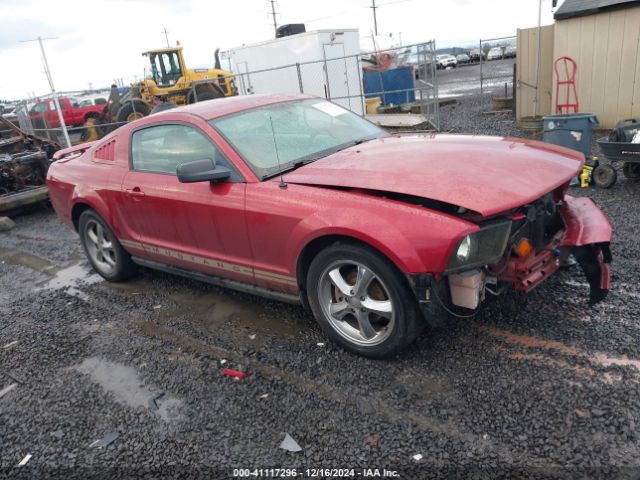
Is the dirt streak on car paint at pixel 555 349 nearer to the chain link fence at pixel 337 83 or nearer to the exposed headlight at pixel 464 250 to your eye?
the exposed headlight at pixel 464 250

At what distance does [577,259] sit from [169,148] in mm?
3212

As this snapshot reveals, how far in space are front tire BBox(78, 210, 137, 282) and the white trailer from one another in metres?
9.93

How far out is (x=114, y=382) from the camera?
3545mm

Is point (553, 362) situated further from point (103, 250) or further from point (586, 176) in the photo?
point (586, 176)

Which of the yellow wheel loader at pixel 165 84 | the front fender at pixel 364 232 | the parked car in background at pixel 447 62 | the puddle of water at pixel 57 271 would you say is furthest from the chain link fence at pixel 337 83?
the parked car in background at pixel 447 62

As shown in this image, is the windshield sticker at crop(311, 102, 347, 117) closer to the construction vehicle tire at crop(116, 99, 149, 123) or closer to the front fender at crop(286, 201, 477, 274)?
the front fender at crop(286, 201, 477, 274)

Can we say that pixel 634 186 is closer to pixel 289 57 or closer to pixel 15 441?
pixel 15 441

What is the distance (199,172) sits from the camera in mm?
3533

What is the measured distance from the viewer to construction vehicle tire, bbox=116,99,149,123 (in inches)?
639

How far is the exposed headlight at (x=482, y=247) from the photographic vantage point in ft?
9.40

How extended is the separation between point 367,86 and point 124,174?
17.0 m

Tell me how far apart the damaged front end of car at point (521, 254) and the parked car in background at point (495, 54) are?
4449 centimetres

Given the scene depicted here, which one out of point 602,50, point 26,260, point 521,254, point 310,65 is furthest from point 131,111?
point 521,254

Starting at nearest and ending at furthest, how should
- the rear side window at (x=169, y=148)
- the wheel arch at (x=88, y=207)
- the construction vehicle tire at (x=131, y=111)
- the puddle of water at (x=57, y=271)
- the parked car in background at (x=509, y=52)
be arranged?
the rear side window at (x=169, y=148)
the wheel arch at (x=88, y=207)
the puddle of water at (x=57, y=271)
the construction vehicle tire at (x=131, y=111)
the parked car in background at (x=509, y=52)
